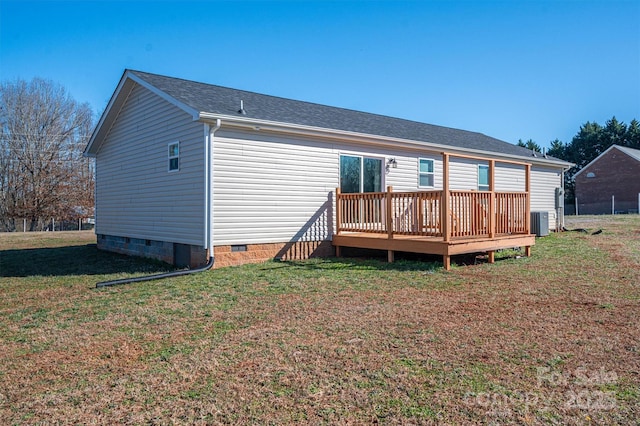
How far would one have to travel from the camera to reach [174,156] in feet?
30.7

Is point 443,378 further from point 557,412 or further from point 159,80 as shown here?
point 159,80

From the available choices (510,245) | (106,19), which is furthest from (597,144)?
(106,19)

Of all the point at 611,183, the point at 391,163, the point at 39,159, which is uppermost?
the point at 39,159

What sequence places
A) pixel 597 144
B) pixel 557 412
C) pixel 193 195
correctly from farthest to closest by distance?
pixel 597 144, pixel 193 195, pixel 557 412

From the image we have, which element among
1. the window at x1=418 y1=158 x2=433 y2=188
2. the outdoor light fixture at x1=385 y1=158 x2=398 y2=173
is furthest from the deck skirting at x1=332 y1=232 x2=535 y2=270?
the window at x1=418 y1=158 x2=433 y2=188

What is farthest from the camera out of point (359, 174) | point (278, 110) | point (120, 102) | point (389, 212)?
point (120, 102)

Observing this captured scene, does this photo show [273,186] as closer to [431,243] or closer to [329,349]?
[431,243]

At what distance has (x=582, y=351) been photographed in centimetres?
371

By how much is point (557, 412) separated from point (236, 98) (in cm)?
922

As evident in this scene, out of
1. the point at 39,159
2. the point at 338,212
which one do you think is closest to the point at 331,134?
the point at 338,212

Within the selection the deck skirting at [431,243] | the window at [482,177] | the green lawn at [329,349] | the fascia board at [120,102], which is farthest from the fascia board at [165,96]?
the window at [482,177]

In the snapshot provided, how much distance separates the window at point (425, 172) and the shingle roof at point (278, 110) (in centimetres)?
59

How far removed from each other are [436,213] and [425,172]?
378 centimetres

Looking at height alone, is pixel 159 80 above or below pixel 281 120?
above
